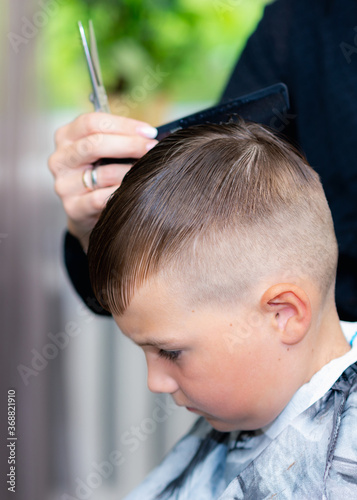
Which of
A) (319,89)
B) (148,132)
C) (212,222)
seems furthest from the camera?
(319,89)

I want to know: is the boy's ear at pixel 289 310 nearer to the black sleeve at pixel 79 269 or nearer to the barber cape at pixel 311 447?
the barber cape at pixel 311 447

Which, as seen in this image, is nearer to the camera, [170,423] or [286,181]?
[286,181]

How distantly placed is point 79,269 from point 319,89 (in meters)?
0.52

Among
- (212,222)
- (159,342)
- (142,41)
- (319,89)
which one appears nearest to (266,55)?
(319,89)

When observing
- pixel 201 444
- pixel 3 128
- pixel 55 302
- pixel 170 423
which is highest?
pixel 3 128

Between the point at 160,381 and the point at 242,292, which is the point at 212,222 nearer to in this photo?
the point at 242,292

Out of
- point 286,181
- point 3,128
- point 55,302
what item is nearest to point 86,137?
point 286,181

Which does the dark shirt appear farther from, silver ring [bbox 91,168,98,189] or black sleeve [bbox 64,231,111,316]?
silver ring [bbox 91,168,98,189]

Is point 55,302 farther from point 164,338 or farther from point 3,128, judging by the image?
point 164,338

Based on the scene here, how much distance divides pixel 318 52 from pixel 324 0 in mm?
89

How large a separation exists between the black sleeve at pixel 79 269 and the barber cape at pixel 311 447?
0.37m

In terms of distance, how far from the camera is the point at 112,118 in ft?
2.45

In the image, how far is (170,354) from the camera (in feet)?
2.11

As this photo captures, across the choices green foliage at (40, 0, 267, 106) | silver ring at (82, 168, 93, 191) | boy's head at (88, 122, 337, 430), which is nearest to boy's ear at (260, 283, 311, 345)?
boy's head at (88, 122, 337, 430)
